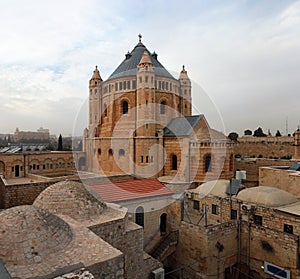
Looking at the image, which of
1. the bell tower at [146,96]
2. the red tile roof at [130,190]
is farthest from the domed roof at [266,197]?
the bell tower at [146,96]

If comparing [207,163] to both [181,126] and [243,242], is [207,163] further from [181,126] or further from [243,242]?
[243,242]

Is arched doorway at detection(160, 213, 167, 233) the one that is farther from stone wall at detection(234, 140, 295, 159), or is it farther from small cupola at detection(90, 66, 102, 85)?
stone wall at detection(234, 140, 295, 159)

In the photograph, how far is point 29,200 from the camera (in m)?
15.4

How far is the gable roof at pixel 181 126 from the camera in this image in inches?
856

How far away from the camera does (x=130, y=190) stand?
54.9 feet

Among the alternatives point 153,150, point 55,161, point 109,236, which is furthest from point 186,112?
point 109,236

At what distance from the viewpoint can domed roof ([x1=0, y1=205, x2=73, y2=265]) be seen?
6000mm

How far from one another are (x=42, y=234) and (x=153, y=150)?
55.4 feet

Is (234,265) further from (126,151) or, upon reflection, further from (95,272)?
(126,151)

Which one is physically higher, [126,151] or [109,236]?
[126,151]

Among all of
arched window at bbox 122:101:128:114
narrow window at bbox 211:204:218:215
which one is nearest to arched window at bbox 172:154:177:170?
narrow window at bbox 211:204:218:215

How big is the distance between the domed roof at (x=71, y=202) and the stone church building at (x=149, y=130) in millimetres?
11272

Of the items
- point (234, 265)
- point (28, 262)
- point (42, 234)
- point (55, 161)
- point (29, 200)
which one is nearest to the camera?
point (28, 262)

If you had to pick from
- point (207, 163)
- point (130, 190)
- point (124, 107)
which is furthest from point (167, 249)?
point (124, 107)
